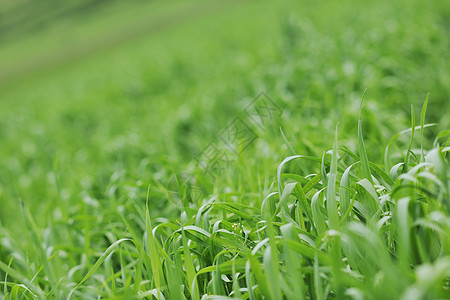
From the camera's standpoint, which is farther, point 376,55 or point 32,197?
point 32,197

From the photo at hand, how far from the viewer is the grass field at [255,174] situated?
1000 mm

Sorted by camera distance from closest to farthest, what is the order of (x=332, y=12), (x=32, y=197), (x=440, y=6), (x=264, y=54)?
1. (x=32, y=197)
2. (x=440, y=6)
3. (x=264, y=54)
4. (x=332, y=12)

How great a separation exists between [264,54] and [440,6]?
2.56m

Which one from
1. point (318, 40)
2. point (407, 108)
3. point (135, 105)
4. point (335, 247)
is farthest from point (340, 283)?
point (135, 105)

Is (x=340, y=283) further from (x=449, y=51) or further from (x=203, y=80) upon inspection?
(x=203, y=80)

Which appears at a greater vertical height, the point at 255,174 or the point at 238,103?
the point at 238,103

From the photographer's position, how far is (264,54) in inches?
231

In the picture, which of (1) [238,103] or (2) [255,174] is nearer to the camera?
(2) [255,174]

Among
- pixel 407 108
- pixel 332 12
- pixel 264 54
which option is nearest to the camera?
pixel 407 108

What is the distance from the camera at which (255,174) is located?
2.17m

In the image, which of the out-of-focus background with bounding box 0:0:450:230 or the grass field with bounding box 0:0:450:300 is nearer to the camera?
the grass field with bounding box 0:0:450:300

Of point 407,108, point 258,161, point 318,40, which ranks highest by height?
point 318,40

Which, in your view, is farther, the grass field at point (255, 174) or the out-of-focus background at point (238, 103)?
the out-of-focus background at point (238, 103)

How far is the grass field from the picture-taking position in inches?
39.4
